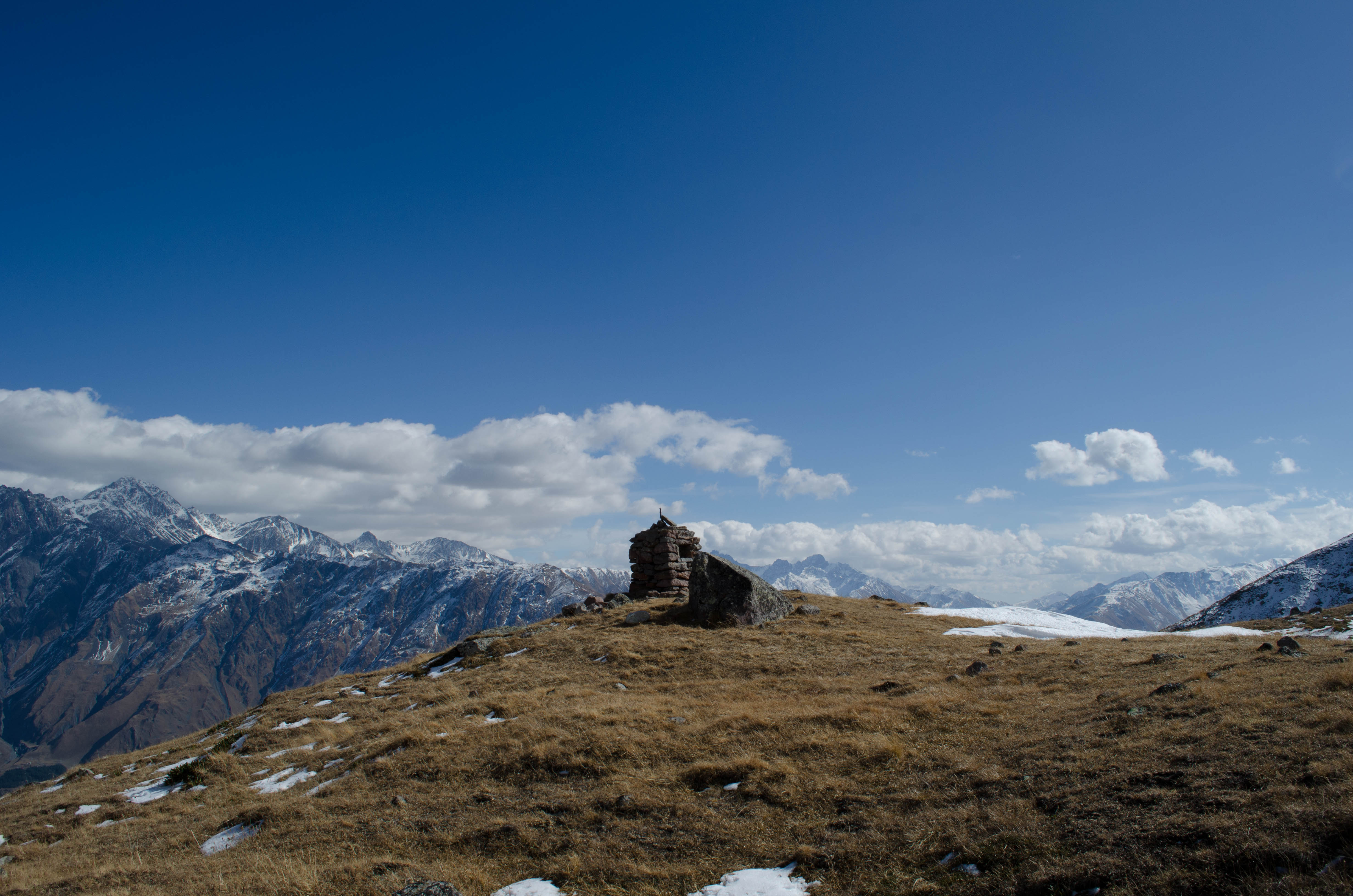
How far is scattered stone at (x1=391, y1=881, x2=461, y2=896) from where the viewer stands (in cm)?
908

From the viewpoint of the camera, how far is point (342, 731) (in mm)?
21797

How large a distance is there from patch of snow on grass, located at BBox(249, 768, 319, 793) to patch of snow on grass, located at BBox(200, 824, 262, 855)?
8.68 ft

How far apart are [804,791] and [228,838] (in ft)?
42.1

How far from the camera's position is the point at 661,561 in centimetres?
4359

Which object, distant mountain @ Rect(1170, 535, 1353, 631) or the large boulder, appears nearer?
the large boulder

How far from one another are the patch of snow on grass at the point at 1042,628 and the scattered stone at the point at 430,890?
26831 millimetres

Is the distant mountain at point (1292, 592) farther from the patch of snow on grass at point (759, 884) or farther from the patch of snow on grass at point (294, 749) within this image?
the patch of snow on grass at point (294, 749)

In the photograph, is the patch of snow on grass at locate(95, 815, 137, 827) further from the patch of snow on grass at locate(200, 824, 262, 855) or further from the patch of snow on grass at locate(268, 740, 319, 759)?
the patch of snow on grass at locate(200, 824, 262, 855)

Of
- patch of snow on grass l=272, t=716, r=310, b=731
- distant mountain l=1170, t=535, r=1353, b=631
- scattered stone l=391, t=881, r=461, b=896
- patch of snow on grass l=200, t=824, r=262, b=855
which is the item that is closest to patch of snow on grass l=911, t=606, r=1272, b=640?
scattered stone l=391, t=881, r=461, b=896

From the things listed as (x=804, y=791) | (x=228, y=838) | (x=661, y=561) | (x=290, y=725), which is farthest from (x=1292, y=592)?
(x=228, y=838)

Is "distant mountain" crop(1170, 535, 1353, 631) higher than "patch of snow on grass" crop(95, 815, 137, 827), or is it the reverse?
"distant mountain" crop(1170, 535, 1353, 631)

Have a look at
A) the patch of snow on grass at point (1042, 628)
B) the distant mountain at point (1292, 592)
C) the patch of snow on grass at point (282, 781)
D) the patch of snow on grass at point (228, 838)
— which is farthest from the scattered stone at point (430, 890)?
the distant mountain at point (1292, 592)

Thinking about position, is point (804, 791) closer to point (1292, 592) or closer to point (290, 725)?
point (290, 725)

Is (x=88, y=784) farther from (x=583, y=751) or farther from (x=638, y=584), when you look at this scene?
(x=638, y=584)
